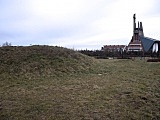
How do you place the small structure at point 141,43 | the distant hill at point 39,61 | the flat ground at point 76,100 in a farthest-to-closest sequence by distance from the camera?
1. the small structure at point 141,43
2. the distant hill at point 39,61
3. the flat ground at point 76,100

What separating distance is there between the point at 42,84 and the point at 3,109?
2526 mm

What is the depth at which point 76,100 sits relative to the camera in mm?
5145

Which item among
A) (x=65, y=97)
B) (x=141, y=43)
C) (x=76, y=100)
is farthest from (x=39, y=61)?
(x=141, y=43)

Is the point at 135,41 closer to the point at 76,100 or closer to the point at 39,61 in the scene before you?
the point at 39,61

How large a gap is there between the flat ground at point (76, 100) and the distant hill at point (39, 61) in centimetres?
119

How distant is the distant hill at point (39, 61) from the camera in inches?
A: 343

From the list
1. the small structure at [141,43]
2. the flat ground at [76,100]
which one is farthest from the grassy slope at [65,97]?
the small structure at [141,43]

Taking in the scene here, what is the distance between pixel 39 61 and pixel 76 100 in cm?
487

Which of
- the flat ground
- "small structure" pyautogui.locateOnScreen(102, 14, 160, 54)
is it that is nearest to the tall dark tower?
"small structure" pyautogui.locateOnScreen(102, 14, 160, 54)

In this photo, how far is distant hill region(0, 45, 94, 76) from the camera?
8.71 metres

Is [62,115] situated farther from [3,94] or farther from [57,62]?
[57,62]

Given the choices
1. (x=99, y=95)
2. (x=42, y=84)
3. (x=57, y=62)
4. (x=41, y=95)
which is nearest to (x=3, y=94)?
(x=41, y=95)

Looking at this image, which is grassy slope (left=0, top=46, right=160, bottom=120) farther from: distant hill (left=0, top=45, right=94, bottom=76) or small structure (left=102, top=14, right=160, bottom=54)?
small structure (left=102, top=14, right=160, bottom=54)

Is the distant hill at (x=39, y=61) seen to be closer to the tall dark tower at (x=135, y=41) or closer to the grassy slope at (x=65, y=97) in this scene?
the grassy slope at (x=65, y=97)
